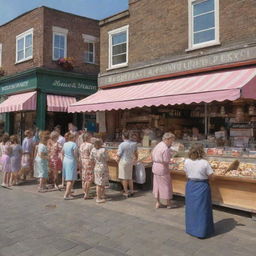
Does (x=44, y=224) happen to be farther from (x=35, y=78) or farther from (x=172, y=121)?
(x=35, y=78)

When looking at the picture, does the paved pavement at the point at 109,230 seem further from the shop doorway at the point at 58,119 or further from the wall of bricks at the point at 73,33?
the wall of bricks at the point at 73,33

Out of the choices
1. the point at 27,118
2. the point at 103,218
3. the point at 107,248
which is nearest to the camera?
the point at 107,248

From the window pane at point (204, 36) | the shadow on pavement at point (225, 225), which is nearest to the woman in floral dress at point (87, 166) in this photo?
the shadow on pavement at point (225, 225)

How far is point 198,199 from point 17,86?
14.2m

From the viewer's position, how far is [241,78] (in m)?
7.95

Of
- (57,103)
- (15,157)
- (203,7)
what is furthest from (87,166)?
(57,103)

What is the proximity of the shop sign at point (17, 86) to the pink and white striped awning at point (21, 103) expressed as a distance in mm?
368

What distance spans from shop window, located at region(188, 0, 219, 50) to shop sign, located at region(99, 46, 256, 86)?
510 mm

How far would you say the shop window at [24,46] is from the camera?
1672 cm

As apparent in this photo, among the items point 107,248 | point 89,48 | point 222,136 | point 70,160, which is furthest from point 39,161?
point 89,48

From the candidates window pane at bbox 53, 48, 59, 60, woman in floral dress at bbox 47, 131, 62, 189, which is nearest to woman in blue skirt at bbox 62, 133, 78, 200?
woman in floral dress at bbox 47, 131, 62, 189

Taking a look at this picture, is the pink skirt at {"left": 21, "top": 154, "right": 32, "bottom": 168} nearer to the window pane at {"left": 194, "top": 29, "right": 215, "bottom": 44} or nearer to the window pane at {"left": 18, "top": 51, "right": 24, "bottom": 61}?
the window pane at {"left": 194, "top": 29, "right": 215, "bottom": 44}

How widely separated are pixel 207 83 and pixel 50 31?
1048 cm

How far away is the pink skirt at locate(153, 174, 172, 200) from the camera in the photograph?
6882 millimetres
